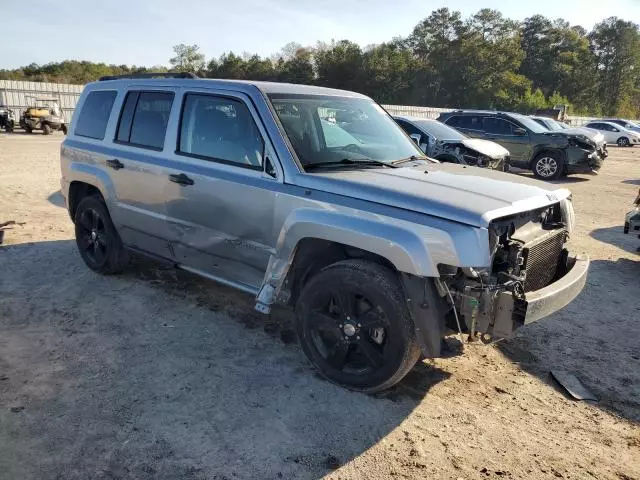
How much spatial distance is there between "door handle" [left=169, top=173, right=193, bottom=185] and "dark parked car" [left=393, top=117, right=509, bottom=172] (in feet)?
23.9

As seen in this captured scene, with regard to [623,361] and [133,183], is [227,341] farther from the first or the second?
[623,361]

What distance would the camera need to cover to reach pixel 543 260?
11.6ft

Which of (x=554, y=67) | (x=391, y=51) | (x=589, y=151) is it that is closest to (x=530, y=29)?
(x=554, y=67)

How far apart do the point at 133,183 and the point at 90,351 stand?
1.59 metres

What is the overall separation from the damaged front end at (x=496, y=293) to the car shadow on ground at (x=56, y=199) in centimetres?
765

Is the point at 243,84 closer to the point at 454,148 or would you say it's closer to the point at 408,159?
the point at 408,159

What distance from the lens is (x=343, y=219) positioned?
129 inches

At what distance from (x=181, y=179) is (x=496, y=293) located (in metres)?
2.61

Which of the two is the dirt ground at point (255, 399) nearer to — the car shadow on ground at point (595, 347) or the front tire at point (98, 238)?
the car shadow on ground at point (595, 347)

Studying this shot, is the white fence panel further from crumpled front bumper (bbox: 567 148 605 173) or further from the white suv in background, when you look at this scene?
the white suv in background

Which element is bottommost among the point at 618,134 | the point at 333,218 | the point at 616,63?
the point at 333,218

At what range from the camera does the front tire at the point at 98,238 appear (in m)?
5.33

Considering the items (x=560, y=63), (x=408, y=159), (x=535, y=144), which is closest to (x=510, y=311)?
(x=408, y=159)

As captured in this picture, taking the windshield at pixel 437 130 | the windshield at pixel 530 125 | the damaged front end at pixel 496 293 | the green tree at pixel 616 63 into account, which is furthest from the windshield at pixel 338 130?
the green tree at pixel 616 63
